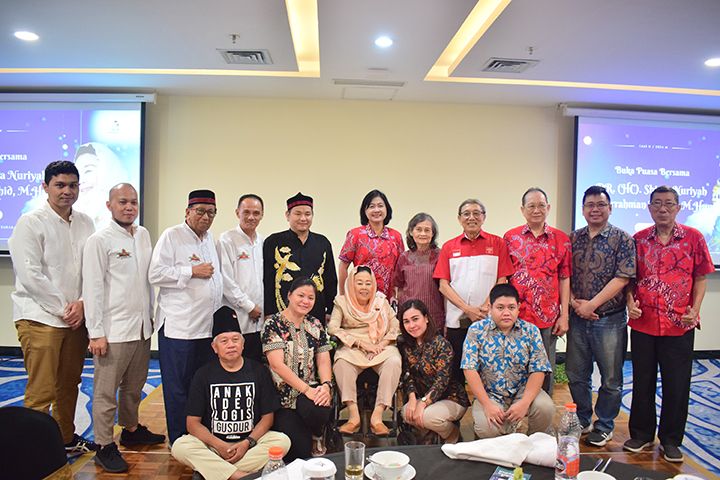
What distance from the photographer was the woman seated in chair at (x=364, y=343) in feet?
9.76

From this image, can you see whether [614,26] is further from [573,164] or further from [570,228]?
[570,228]

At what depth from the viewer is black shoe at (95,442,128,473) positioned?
114 inches

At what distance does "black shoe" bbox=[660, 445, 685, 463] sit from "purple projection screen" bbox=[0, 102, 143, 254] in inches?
198

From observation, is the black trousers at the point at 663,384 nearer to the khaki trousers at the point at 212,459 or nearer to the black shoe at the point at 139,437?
the khaki trousers at the point at 212,459

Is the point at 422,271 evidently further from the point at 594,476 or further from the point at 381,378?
the point at 594,476

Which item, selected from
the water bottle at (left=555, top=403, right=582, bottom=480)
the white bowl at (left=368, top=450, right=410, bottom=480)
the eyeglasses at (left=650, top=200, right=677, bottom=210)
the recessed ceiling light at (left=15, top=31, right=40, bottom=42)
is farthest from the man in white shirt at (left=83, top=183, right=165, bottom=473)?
the eyeglasses at (left=650, top=200, right=677, bottom=210)

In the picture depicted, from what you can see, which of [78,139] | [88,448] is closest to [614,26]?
[88,448]

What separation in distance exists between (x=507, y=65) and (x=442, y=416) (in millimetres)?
2878

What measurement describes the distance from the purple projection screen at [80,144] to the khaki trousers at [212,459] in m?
3.35

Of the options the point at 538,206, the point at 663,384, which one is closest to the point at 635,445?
the point at 663,384

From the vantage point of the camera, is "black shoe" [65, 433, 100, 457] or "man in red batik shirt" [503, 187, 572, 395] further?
"man in red batik shirt" [503, 187, 572, 395]

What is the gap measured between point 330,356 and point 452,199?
9.52 ft

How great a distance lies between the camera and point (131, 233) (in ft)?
10.0

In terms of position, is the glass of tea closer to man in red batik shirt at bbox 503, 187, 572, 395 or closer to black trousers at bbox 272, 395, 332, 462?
black trousers at bbox 272, 395, 332, 462
